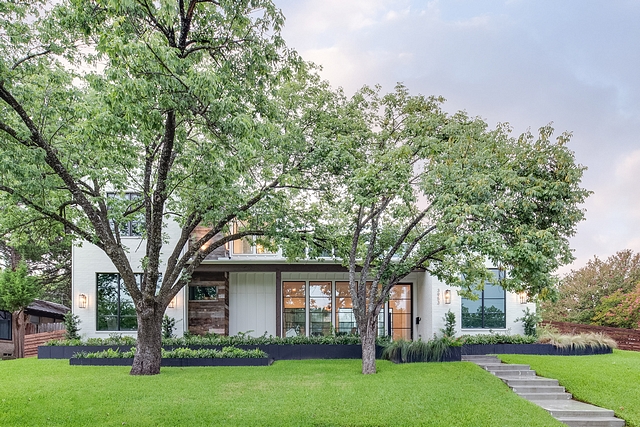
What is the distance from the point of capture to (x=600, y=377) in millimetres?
10953

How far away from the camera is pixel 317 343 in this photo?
14758 mm

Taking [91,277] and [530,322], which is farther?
[91,277]

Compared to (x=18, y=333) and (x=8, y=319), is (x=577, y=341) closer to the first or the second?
(x=18, y=333)

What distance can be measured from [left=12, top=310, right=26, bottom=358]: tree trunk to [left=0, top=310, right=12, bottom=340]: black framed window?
73.1 inches

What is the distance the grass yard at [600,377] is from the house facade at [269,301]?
118 inches

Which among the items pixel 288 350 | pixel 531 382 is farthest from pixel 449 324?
pixel 288 350

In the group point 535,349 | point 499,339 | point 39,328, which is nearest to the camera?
point 535,349

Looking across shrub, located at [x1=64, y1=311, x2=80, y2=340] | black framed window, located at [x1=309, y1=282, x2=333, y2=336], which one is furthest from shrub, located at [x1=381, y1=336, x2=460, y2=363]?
shrub, located at [x1=64, y1=311, x2=80, y2=340]

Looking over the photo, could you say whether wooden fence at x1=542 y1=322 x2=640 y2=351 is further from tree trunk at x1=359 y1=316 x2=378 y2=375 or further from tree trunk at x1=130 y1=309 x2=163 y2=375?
tree trunk at x1=130 y1=309 x2=163 y2=375

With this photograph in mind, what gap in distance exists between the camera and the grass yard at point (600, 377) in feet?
29.8

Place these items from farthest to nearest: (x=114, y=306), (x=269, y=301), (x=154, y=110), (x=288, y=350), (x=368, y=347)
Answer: (x=269, y=301)
(x=114, y=306)
(x=288, y=350)
(x=368, y=347)
(x=154, y=110)

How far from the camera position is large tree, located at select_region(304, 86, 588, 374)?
347 inches

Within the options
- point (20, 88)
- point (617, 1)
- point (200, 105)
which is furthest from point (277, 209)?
point (617, 1)

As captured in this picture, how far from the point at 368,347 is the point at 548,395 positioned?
158 inches
